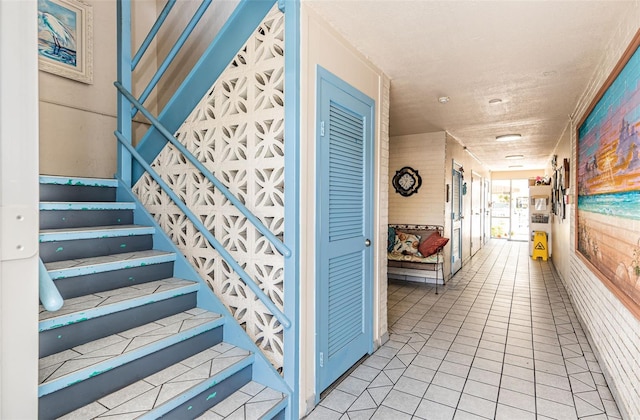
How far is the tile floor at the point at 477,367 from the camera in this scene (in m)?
2.31

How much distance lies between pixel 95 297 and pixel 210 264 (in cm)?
74

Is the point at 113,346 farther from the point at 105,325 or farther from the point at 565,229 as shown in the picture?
the point at 565,229

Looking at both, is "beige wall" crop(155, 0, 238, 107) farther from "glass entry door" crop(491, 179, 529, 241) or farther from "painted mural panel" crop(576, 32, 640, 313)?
"glass entry door" crop(491, 179, 529, 241)

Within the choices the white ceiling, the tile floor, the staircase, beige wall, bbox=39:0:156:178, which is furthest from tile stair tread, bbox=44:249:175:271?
the white ceiling

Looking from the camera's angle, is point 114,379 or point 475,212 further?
point 475,212

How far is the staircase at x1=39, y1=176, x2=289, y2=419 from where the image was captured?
1601 mm

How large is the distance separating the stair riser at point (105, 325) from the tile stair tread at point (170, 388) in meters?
0.35

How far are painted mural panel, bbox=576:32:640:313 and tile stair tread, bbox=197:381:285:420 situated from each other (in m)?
2.15

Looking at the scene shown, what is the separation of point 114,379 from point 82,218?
1.32 m

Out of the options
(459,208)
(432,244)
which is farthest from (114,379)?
(459,208)

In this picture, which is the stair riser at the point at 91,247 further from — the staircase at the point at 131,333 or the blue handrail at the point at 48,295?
the blue handrail at the point at 48,295

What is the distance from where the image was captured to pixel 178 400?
5.40 ft

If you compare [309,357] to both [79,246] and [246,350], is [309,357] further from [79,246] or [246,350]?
[79,246]

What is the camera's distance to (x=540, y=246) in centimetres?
852
